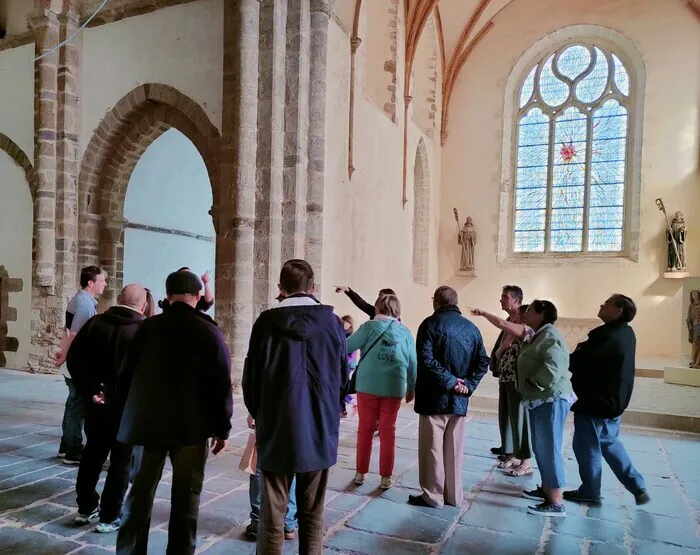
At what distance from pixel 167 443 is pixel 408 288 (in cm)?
1006

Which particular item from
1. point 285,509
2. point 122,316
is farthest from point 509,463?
point 122,316

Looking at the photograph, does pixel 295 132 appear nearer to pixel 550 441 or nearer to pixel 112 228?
pixel 112 228

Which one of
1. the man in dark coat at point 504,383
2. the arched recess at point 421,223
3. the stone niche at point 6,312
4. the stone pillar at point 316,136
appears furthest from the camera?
the arched recess at point 421,223

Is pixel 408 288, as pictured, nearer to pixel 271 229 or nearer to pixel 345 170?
pixel 345 170

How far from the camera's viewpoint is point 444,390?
3.73 metres

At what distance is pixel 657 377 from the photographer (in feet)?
33.7

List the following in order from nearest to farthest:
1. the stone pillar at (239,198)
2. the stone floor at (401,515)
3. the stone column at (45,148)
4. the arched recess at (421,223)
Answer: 1. the stone floor at (401,515)
2. the stone pillar at (239,198)
3. the stone column at (45,148)
4. the arched recess at (421,223)

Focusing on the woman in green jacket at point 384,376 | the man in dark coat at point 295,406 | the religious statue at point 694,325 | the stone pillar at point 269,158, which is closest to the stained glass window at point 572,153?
the religious statue at point 694,325

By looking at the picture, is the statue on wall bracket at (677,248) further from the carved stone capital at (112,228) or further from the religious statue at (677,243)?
the carved stone capital at (112,228)

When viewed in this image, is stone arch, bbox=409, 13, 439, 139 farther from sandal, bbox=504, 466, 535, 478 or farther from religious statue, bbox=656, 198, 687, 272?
sandal, bbox=504, 466, 535, 478

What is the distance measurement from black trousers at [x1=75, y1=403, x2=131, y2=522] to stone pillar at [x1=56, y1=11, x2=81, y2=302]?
22.9 feet

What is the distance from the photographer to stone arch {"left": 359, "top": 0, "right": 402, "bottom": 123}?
37.5ft

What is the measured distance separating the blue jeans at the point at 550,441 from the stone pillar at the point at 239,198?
4883 mm

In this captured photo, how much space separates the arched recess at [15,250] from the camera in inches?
392
